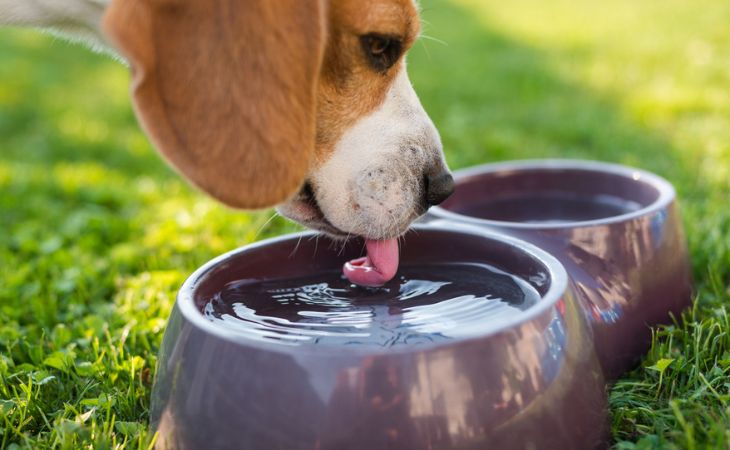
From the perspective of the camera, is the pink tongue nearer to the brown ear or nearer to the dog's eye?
the brown ear

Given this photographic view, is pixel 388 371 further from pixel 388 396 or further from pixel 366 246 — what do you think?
pixel 366 246

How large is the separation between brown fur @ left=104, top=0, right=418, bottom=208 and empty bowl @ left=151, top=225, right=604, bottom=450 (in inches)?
10.6

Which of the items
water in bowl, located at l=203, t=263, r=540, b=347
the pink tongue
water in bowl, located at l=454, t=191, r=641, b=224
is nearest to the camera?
water in bowl, located at l=203, t=263, r=540, b=347

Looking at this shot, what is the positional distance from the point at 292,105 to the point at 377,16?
1.18ft

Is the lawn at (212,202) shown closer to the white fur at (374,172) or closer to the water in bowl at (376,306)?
the water in bowl at (376,306)

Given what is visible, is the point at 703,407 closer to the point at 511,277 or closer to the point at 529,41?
the point at 511,277

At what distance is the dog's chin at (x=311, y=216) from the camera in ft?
6.89

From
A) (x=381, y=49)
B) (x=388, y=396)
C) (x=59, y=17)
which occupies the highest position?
(x=381, y=49)

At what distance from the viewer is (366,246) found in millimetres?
2119

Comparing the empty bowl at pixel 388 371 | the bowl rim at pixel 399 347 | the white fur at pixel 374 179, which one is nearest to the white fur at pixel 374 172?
the white fur at pixel 374 179

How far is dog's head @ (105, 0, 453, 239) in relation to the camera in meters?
1.73

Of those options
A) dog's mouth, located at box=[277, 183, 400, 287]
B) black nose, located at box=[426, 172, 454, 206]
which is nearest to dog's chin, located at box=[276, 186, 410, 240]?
dog's mouth, located at box=[277, 183, 400, 287]

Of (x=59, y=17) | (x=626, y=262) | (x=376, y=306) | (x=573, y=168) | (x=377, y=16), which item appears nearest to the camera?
(x=376, y=306)

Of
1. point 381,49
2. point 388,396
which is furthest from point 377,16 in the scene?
point 388,396
